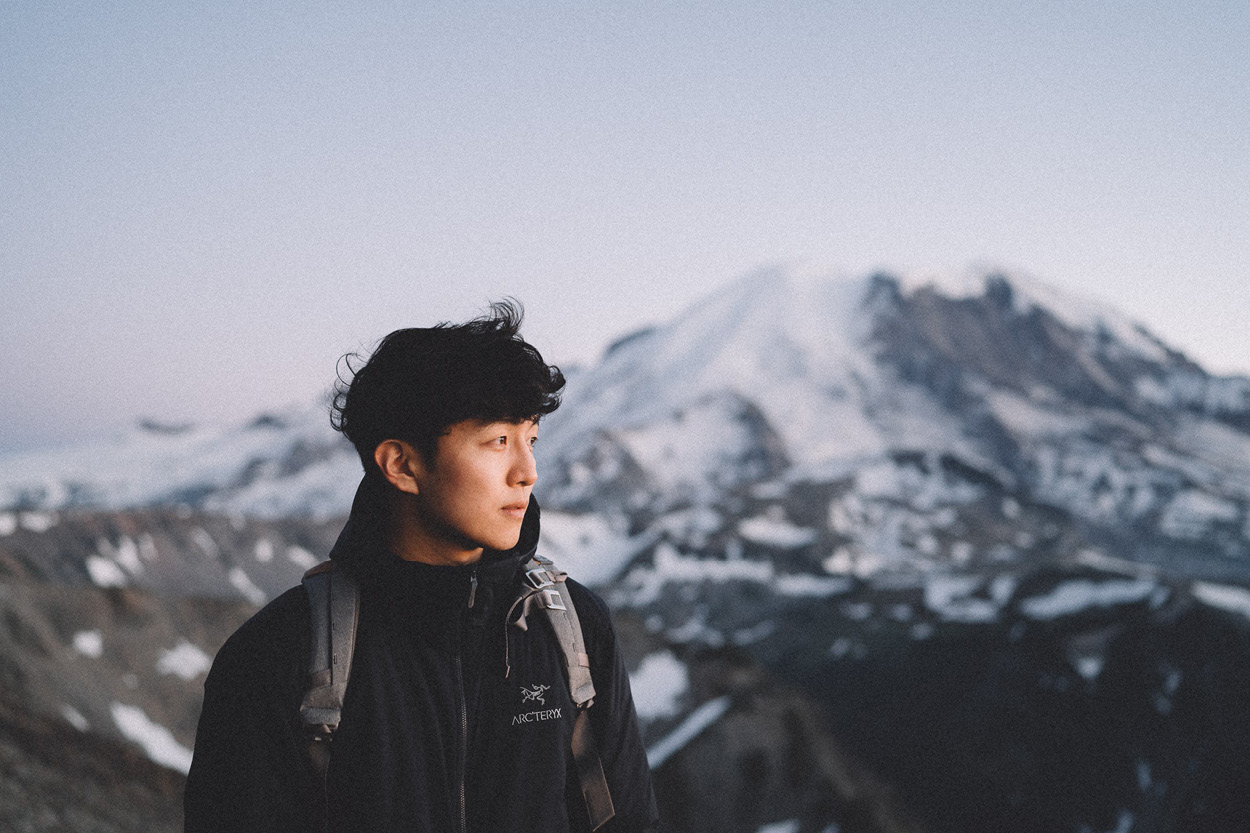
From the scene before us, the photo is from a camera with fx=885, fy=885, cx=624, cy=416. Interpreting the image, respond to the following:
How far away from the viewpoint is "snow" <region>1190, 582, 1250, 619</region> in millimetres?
64125

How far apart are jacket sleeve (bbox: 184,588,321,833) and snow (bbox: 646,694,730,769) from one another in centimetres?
4861

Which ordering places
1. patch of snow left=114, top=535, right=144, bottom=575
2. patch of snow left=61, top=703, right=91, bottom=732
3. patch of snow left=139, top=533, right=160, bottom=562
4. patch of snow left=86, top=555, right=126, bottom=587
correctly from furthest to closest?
patch of snow left=139, top=533, right=160, bottom=562 → patch of snow left=114, top=535, right=144, bottom=575 → patch of snow left=86, top=555, right=126, bottom=587 → patch of snow left=61, top=703, right=91, bottom=732

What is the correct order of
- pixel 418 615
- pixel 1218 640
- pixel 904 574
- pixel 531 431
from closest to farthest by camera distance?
pixel 418 615 < pixel 531 431 < pixel 1218 640 < pixel 904 574

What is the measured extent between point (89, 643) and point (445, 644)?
5684cm

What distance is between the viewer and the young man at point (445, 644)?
295cm

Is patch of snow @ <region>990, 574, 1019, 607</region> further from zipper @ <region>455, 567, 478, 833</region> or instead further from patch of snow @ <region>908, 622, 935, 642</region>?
zipper @ <region>455, 567, 478, 833</region>

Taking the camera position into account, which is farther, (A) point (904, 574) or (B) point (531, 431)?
(A) point (904, 574)

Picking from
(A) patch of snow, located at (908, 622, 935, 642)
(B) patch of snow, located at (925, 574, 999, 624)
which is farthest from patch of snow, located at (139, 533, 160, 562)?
(B) patch of snow, located at (925, 574, 999, 624)

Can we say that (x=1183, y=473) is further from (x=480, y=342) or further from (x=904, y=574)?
(x=480, y=342)

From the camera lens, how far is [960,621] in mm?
75625

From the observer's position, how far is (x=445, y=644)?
10.4 feet

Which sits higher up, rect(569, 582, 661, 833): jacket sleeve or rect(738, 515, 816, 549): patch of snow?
rect(569, 582, 661, 833): jacket sleeve

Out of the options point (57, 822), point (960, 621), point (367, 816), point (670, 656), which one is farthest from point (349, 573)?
point (960, 621)

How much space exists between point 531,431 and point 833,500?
139m
